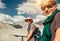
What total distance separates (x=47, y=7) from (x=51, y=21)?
0.11 m

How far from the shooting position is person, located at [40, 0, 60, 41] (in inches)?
57.2

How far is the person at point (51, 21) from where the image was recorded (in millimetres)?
1454

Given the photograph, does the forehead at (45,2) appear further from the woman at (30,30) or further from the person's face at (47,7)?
the woman at (30,30)

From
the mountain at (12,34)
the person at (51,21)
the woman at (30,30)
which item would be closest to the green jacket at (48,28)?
the person at (51,21)

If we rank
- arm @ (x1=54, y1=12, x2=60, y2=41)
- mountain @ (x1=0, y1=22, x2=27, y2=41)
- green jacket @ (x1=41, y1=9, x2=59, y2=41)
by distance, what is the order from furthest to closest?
1. mountain @ (x1=0, y1=22, x2=27, y2=41)
2. green jacket @ (x1=41, y1=9, x2=59, y2=41)
3. arm @ (x1=54, y1=12, x2=60, y2=41)

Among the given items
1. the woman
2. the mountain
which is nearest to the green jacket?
the woman

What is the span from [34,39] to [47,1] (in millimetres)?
1707

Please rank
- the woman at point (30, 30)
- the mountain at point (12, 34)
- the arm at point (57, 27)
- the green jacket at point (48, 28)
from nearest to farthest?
1. the arm at point (57, 27)
2. the green jacket at point (48, 28)
3. the woman at point (30, 30)
4. the mountain at point (12, 34)

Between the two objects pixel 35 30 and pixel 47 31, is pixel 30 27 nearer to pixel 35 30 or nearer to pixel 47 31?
pixel 35 30

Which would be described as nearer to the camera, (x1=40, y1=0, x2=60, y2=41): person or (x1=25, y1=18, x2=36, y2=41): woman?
(x1=40, y1=0, x2=60, y2=41): person

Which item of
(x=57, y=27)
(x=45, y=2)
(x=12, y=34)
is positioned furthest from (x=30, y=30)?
(x=12, y=34)

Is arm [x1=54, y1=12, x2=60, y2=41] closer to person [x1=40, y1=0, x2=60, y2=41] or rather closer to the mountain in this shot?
person [x1=40, y1=0, x2=60, y2=41]

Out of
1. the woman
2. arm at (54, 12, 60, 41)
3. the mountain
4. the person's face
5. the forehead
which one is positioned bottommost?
arm at (54, 12, 60, 41)

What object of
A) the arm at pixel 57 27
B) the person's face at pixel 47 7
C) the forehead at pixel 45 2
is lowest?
the arm at pixel 57 27
